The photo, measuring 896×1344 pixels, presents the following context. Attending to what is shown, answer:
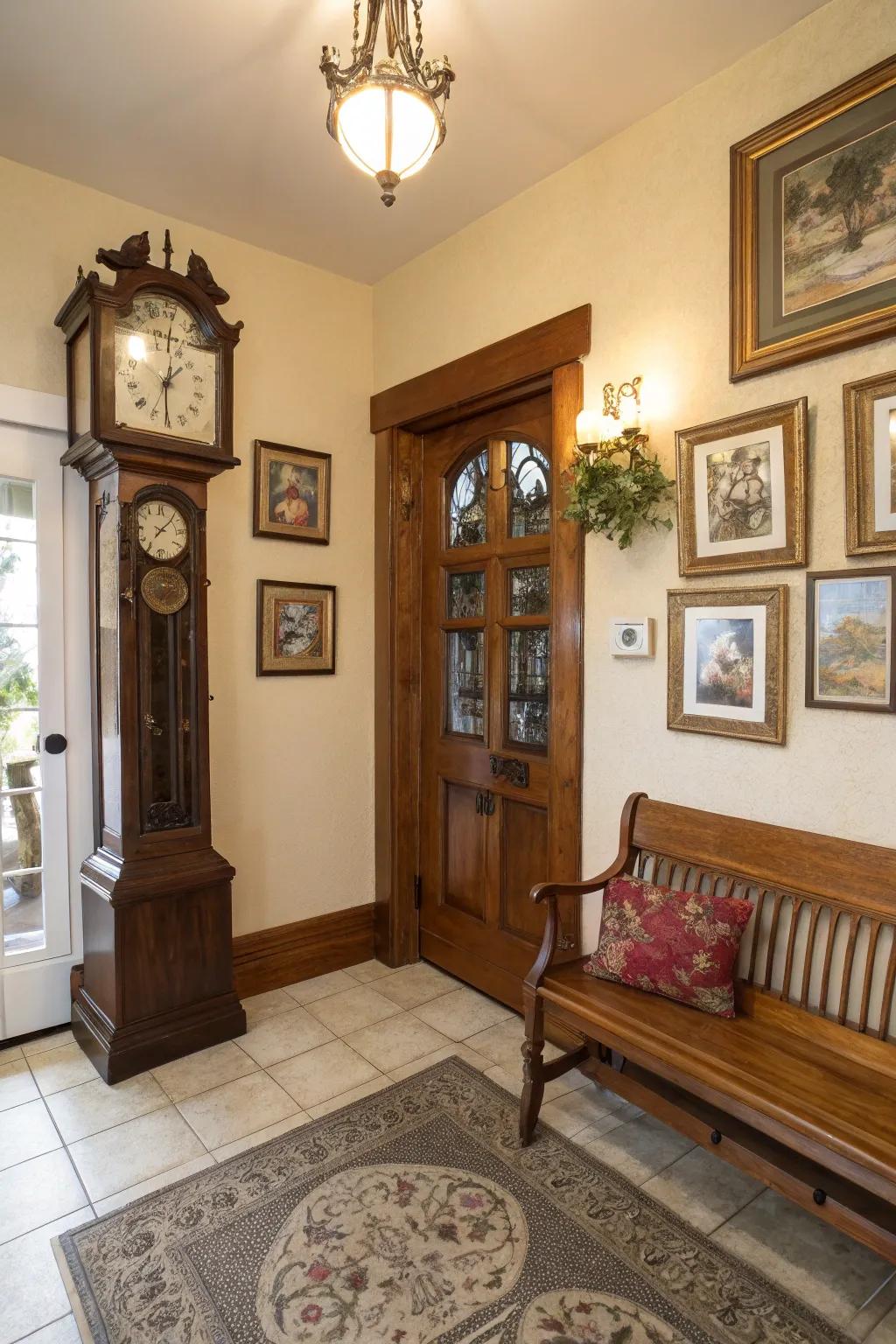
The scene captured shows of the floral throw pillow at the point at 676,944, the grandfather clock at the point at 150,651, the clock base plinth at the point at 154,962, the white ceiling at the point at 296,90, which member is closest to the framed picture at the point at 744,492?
the floral throw pillow at the point at 676,944

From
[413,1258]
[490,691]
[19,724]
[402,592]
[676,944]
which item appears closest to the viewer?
[413,1258]

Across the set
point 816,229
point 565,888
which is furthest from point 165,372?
point 565,888

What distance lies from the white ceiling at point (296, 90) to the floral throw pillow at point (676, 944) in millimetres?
2364

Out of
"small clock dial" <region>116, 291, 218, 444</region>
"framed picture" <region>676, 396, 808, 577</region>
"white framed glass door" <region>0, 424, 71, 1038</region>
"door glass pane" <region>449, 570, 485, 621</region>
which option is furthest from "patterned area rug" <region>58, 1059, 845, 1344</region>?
"small clock dial" <region>116, 291, 218, 444</region>

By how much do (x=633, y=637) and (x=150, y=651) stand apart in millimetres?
1639

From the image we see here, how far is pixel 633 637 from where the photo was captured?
237cm

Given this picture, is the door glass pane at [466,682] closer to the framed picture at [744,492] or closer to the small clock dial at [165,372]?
the framed picture at [744,492]

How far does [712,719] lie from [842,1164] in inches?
43.4

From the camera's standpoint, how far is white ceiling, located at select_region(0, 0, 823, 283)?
195 centimetres

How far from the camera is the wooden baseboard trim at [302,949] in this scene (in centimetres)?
309

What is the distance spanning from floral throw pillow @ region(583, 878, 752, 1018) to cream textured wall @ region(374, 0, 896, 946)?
310 mm

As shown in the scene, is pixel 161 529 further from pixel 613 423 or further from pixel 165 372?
pixel 613 423

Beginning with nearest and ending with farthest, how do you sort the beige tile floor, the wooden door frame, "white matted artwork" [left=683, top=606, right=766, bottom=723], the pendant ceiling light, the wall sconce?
the pendant ceiling light < the beige tile floor < "white matted artwork" [left=683, top=606, right=766, bottom=723] < the wall sconce < the wooden door frame

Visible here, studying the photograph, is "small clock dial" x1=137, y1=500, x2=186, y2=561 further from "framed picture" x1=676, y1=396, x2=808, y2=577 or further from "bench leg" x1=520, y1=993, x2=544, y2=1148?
"bench leg" x1=520, y1=993, x2=544, y2=1148
